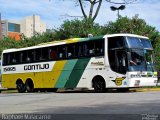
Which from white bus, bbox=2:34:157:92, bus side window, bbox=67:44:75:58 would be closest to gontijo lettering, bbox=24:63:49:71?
white bus, bbox=2:34:157:92

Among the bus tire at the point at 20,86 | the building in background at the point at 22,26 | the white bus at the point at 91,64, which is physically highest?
the building in background at the point at 22,26

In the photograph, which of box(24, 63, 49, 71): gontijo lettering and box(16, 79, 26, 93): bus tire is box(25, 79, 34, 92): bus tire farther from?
box(24, 63, 49, 71): gontijo lettering

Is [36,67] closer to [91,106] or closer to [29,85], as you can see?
[29,85]

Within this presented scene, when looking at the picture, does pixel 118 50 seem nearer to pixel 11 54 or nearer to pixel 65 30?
pixel 11 54

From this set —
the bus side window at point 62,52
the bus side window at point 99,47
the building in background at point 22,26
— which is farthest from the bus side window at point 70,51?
the building in background at point 22,26

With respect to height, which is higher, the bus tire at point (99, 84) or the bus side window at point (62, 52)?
the bus side window at point (62, 52)

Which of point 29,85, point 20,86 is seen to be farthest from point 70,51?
point 20,86

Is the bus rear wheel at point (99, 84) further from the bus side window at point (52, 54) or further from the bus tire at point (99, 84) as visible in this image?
the bus side window at point (52, 54)

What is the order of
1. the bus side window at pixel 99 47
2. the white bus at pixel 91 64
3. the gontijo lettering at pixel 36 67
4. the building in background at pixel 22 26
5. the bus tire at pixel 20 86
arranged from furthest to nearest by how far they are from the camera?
the building in background at pixel 22 26
the bus tire at pixel 20 86
the gontijo lettering at pixel 36 67
the bus side window at pixel 99 47
the white bus at pixel 91 64

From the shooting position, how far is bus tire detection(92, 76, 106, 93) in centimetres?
2732

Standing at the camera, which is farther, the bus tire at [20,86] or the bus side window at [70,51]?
the bus tire at [20,86]

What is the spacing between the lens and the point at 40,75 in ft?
105

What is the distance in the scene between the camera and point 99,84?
2756 centimetres

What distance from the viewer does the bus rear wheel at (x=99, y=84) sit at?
27322 millimetres
